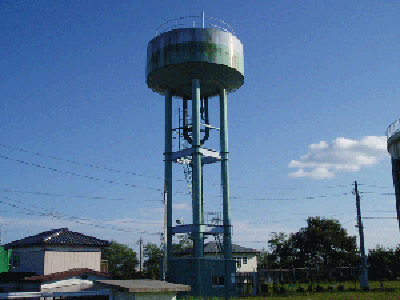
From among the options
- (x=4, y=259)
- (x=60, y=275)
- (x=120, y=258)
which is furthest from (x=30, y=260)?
(x=120, y=258)

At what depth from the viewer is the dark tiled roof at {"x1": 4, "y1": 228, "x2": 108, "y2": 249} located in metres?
36.1

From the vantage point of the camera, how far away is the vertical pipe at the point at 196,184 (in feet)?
119

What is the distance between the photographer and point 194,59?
123ft

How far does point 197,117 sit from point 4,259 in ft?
70.4

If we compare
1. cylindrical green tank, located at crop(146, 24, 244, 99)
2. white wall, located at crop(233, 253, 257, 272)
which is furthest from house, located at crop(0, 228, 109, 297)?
white wall, located at crop(233, 253, 257, 272)

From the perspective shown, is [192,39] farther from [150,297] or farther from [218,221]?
[150,297]

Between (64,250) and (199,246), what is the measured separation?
1061 centimetres

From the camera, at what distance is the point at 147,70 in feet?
131

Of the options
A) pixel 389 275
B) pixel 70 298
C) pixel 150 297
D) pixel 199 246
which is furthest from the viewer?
pixel 389 275

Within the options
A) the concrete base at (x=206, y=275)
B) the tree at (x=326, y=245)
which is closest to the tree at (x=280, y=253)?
the tree at (x=326, y=245)

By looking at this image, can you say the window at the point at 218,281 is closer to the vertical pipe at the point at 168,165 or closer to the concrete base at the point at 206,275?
the concrete base at the point at 206,275

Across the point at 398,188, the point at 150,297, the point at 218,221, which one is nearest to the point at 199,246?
the point at 218,221

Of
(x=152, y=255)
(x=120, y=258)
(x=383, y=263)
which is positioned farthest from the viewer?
(x=120, y=258)

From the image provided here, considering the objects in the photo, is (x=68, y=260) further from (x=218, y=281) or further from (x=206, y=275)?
(x=218, y=281)
